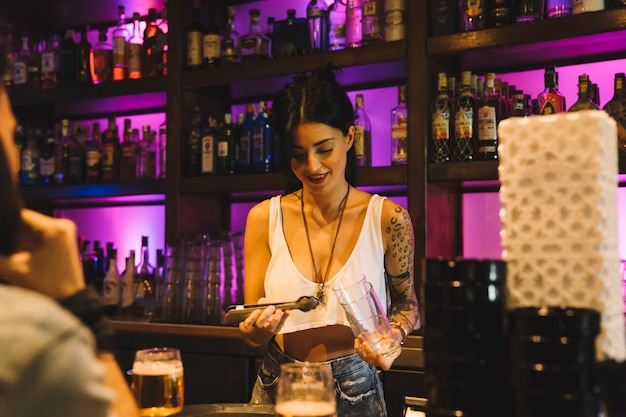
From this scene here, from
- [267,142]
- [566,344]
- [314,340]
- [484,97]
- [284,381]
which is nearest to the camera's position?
[566,344]

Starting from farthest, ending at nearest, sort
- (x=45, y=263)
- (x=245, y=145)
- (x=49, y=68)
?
1. (x=49, y=68)
2. (x=245, y=145)
3. (x=45, y=263)

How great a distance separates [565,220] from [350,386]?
3.69 feet

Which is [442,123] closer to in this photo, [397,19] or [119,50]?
[397,19]

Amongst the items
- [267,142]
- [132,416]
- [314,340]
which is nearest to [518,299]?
[132,416]

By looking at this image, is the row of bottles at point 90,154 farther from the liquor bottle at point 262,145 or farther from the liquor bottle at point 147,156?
the liquor bottle at point 262,145

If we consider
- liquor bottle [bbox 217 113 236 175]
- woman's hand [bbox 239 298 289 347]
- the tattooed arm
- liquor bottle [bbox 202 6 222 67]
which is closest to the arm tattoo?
the tattooed arm

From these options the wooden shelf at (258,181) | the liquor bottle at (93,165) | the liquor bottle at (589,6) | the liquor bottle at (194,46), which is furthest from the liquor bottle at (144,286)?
the liquor bottle at (589,6)

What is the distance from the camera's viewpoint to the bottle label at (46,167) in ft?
11.3

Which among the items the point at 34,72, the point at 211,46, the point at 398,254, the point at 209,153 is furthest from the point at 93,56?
the point at 398,254

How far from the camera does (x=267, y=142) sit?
2.88 meters

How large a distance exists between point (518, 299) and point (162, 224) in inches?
113

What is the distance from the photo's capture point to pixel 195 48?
3.03 m

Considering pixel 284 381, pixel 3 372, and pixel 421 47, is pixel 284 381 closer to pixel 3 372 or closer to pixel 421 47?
pixel 3 372

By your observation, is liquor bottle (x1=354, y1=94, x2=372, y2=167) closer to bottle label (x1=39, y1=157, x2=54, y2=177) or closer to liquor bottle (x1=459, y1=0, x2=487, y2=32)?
liquor bottle (x1=459, y1=0, x2=487, y2=32)
